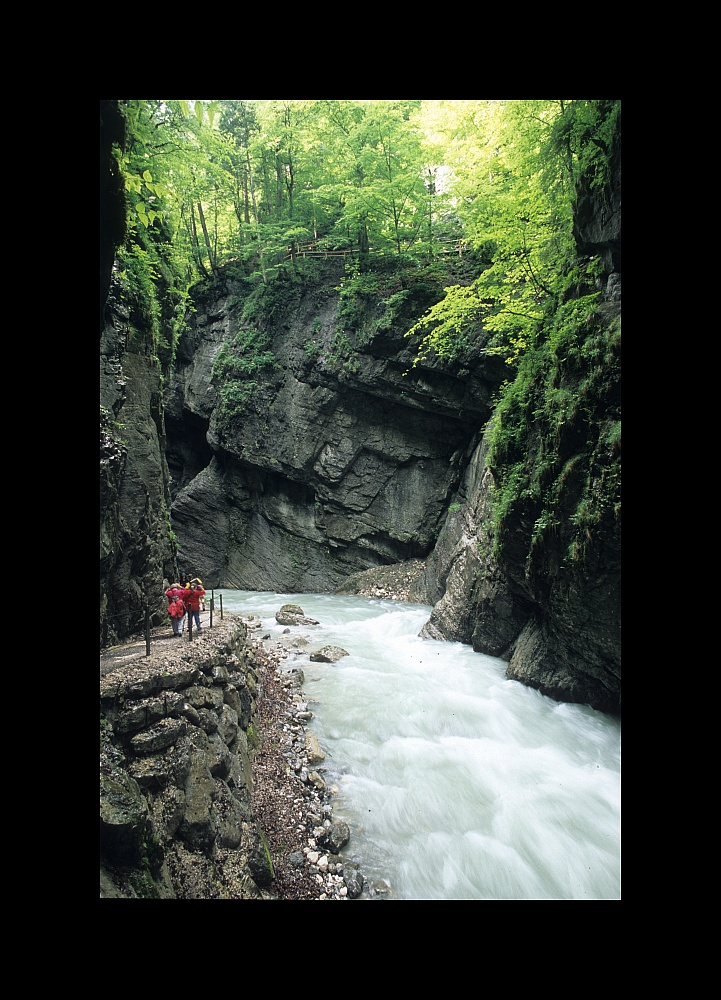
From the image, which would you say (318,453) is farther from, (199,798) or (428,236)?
(199,798)

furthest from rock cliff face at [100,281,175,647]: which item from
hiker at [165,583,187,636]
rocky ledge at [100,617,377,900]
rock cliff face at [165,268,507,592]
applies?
rock cliff face at [165,268,507,592]

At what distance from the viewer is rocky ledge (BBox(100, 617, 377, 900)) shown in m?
3.38

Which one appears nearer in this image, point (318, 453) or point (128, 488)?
point (128, 488)

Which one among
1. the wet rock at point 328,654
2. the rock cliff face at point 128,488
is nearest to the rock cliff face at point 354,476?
the rock cliff face at point 128,488

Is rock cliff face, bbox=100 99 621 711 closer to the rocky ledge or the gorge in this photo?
the gorge

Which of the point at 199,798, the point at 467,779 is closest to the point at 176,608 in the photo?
the point at 199,798

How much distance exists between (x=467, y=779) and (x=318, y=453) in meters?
13.5

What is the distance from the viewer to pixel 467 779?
A: 18.7 feet

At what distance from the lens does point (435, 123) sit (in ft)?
51.5

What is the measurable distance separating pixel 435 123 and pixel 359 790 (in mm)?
19520

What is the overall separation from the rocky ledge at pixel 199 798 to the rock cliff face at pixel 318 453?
1192cm
